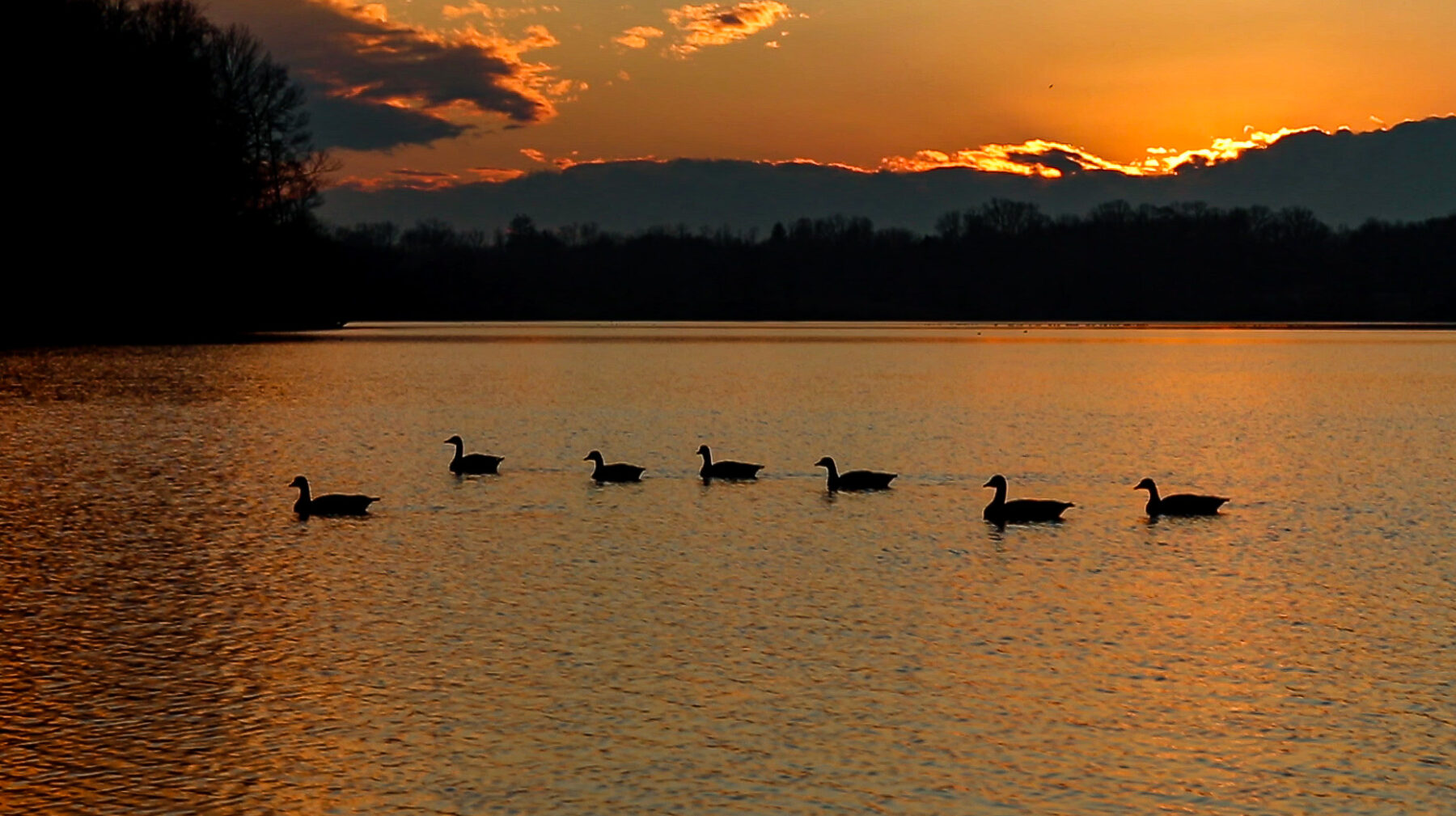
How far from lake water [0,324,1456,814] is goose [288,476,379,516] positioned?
22 cm

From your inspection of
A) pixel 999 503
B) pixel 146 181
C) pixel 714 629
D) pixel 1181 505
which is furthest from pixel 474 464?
pixel 146 181

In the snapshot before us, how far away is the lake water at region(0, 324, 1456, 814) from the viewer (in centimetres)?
1255

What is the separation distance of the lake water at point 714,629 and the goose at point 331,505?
0.72ft

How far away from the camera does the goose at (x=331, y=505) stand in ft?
90.7

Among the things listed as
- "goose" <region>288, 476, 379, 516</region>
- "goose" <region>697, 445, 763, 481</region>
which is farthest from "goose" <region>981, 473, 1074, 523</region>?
"goose" <region>288, 476, 379, 516</region>

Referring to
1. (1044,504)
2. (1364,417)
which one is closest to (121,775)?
(1044,504)

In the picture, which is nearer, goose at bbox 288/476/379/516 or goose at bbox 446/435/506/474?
goose at bbox 288/476/379/516

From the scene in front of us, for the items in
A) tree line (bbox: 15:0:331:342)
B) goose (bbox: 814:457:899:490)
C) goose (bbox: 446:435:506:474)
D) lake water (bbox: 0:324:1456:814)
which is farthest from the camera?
tree line (bbox: 15:0:331:342)

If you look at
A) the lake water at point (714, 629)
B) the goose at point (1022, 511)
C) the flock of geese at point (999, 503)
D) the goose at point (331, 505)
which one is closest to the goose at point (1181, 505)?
the flock of geese at point (999, 503)

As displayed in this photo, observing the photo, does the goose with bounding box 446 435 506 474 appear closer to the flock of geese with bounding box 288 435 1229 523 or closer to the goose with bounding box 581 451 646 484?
the goose with bounding box 581 451 646 484

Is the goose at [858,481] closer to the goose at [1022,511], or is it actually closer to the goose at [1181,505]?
the goose at [1022,511]

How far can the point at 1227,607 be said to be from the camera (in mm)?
19781

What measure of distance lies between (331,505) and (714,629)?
11797 millimetres

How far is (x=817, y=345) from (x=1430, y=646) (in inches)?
4740
